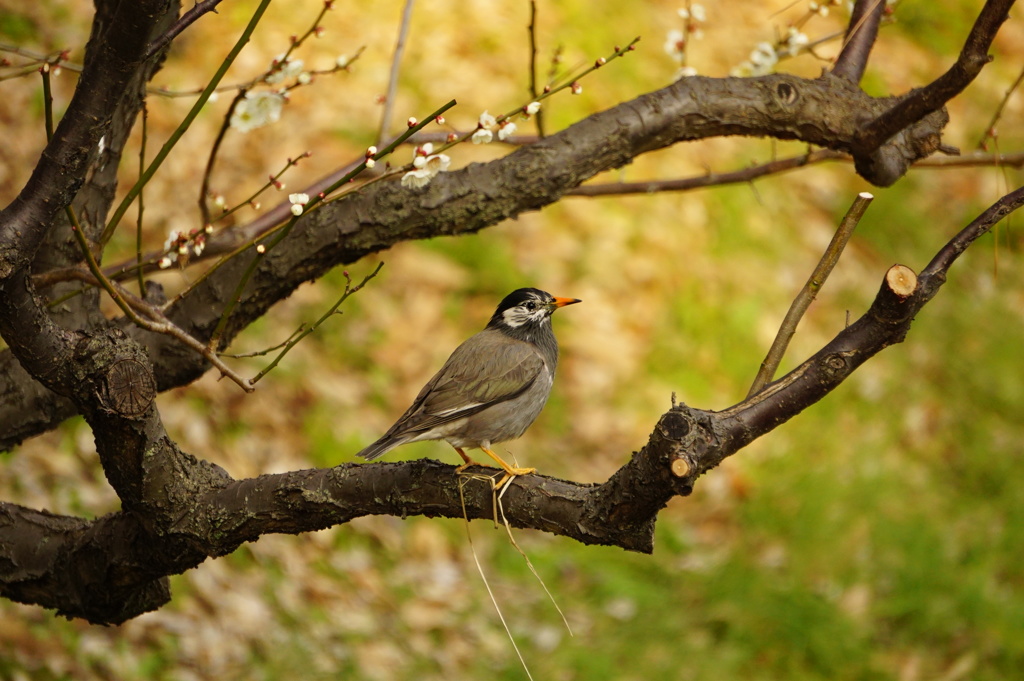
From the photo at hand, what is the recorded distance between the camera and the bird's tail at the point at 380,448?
11.7ft

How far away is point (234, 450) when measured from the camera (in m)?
6.34

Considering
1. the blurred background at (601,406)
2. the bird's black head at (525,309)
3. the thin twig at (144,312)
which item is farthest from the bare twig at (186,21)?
the blurred background at (601,406)

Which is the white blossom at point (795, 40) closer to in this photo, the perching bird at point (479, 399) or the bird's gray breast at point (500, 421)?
the perching bird at point (479, 399)

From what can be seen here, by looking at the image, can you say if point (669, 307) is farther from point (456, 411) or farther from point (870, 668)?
point (456, 411)

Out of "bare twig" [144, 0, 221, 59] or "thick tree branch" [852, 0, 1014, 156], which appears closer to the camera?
"bare twig" [144, 0, 221, 59]

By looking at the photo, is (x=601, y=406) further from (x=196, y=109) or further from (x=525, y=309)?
(x=196, y=109)

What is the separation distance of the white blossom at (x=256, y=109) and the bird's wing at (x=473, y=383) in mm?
1133

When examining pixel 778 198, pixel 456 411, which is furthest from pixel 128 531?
pixel 778 198

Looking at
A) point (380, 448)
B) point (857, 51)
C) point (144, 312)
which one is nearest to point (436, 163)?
point (144, 312)

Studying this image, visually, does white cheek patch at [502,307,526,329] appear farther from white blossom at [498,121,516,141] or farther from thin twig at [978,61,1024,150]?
thin twig at [978,61,1024,150]

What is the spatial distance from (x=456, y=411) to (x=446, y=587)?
3.02 m

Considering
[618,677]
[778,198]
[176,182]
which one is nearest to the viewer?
[618,677]

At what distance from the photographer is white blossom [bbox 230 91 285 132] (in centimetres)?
355

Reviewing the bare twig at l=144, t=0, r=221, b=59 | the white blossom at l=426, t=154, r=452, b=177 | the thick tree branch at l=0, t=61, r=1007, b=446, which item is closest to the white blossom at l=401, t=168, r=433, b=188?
the white blossom at l=426, t=154, r=452, b=177
